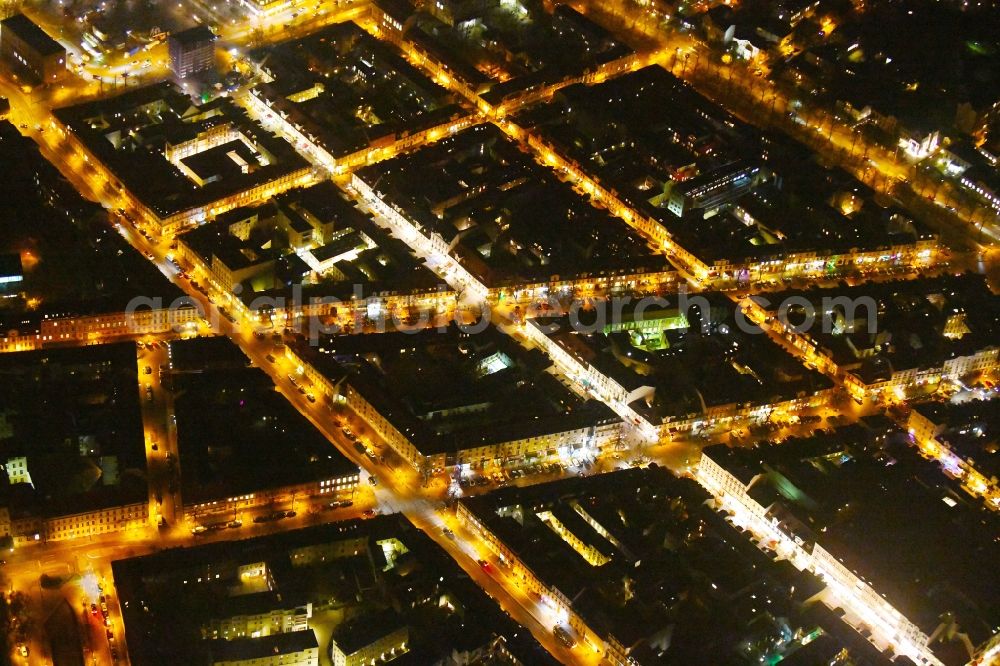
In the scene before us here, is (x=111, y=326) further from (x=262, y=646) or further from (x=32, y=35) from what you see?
(x=32, y=35)

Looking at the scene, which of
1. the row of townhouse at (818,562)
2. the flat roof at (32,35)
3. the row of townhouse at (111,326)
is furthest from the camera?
the flat roof at (32,35)

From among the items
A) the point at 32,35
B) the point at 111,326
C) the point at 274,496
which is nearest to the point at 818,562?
the point at 274,496

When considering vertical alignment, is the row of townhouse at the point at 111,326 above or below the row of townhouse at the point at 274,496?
above

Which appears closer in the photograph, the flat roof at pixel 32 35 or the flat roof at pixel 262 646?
the flat roof at pixel 262 646

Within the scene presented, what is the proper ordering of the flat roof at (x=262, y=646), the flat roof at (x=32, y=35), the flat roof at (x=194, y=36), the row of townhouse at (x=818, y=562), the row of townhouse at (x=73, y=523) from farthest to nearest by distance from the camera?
the flat roof at (x=194, y=36) → the flat roof at (x=32, y=35) → the row of townhouse at (x=818, y=562) → the row of townhouse at (x=73, y=523) → the flat roof at (x=262, y=646)

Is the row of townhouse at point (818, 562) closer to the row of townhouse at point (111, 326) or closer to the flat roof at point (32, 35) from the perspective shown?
the row of townhouse at point (111, 326)

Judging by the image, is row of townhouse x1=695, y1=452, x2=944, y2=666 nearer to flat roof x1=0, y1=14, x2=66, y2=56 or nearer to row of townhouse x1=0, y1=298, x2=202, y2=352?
row of townhouse x1=0, y1=298, x2=202, y2=352

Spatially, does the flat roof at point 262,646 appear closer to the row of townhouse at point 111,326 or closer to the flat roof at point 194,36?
the row of townhouse at point 111,326

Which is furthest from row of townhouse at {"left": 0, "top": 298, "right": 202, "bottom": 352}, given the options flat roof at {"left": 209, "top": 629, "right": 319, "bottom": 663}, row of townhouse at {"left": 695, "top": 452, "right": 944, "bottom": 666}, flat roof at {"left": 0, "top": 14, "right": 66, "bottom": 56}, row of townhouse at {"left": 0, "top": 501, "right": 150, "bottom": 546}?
row of townhouse at {"left": 695, "top": 452, "right": 944, "bottom": 666}

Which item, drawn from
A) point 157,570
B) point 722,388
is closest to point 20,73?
point 157,570

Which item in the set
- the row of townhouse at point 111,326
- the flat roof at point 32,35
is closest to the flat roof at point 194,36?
the flat roof at point 32,35

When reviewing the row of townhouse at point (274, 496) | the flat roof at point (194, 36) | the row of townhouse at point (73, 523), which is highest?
the flat roof at point (194, 36)
